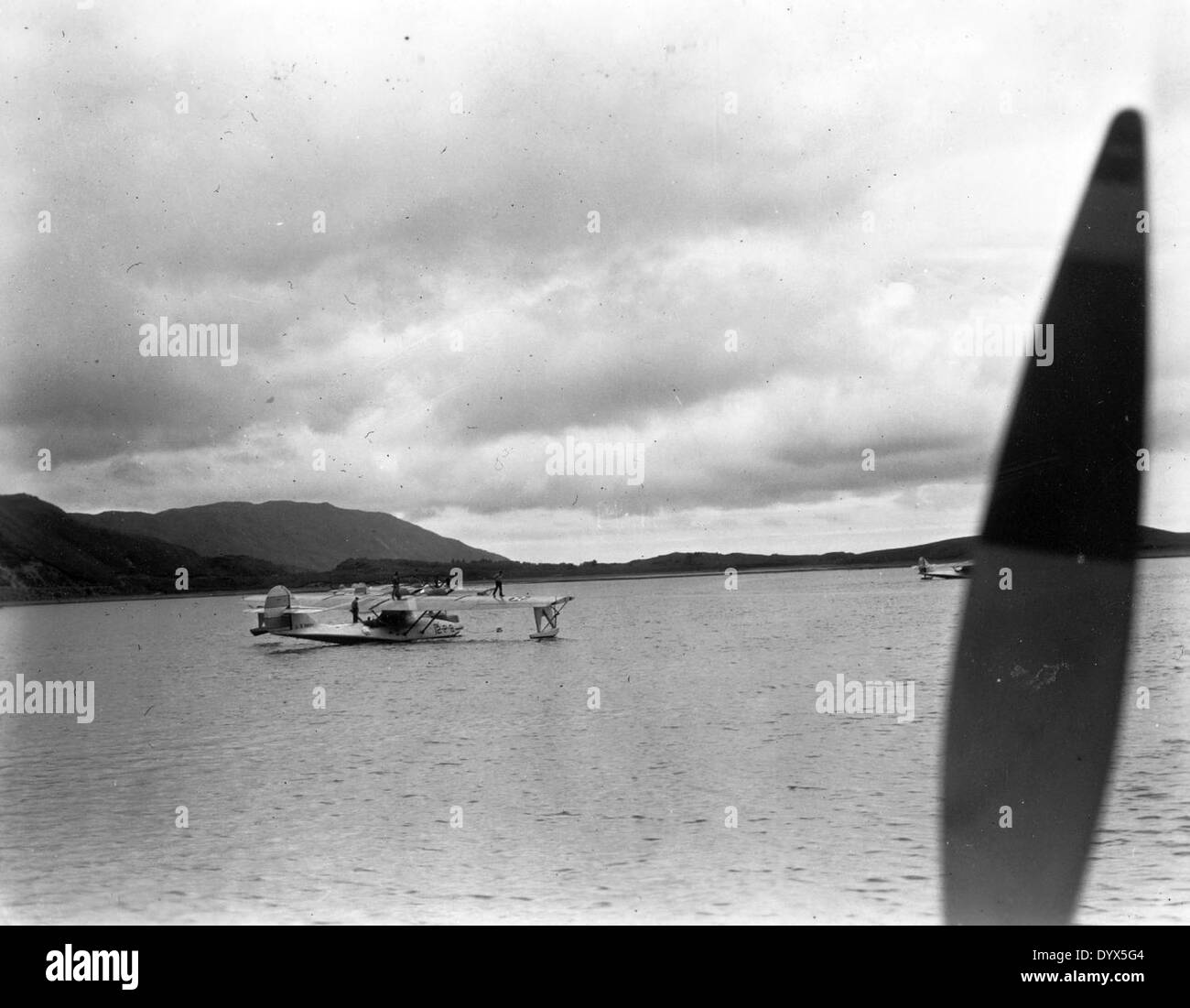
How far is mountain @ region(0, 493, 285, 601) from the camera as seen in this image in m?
18.5

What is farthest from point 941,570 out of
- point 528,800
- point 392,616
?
point 528,800

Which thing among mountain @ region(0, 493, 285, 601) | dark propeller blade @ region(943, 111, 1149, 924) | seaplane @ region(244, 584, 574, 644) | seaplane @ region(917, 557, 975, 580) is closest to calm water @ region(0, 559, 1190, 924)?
dark propeller blade @ region(943, 111, 1149, 924)

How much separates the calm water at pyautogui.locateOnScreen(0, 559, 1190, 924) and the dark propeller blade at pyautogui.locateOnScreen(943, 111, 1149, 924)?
396mm

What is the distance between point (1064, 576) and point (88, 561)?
30.6m

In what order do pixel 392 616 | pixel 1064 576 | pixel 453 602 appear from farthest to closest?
pixel 392 616
pixel 453 602
pixel 1064 576

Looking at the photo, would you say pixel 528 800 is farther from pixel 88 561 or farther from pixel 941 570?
pixel 941 570

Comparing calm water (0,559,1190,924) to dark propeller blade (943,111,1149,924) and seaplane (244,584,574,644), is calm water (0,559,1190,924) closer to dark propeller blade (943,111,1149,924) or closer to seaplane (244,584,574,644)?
dark propeller blade (943,111,1149,924)

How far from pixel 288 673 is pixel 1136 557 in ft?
83.5

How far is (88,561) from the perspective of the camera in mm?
29891

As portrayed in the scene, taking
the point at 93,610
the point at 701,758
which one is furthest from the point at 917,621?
the point at 93,610

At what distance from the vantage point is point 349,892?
6.95 meters

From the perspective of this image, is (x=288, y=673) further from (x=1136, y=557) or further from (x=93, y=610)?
(x=93, y=610)

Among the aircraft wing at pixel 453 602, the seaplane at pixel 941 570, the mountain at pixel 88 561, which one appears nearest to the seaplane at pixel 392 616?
the aircraft wing at pixel 453 602

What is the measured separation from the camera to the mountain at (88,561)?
727 inches
